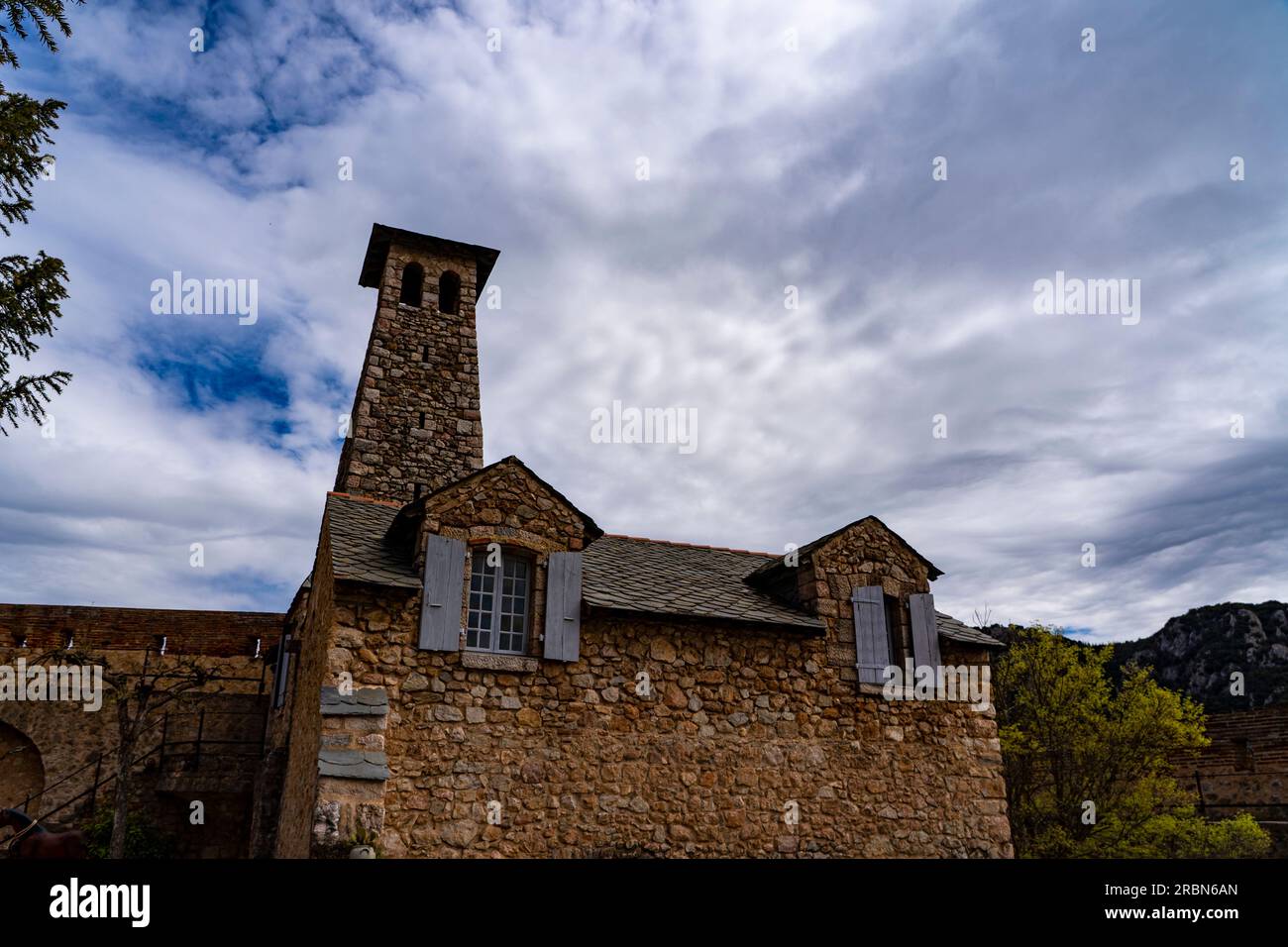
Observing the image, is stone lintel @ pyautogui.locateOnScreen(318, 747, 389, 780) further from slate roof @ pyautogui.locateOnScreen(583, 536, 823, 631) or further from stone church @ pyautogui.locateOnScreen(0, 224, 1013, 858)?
slate roof @ pyautogui.locateOnScreen(583, 536, 823, 631)

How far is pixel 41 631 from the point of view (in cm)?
1831

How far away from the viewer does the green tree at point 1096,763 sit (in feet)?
49.9

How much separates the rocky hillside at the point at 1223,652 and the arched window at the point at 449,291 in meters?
28.1

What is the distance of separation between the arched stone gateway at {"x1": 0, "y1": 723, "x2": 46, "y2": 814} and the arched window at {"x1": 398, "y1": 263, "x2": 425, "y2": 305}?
1208cm

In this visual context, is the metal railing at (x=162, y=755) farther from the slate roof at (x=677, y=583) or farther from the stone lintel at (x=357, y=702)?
the slate roof at (x=677, y=583)

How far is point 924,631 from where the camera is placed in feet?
39.1

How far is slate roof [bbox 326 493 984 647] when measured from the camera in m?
9.54

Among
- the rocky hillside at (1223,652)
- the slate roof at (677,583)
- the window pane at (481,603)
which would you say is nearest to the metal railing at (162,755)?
the window pane at (481,603)

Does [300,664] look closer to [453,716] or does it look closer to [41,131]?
[453,716]

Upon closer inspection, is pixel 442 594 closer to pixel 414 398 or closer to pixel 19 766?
pixel 414 398

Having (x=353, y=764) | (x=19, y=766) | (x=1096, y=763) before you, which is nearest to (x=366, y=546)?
(x=353, y=764)

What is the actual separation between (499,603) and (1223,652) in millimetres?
34900
